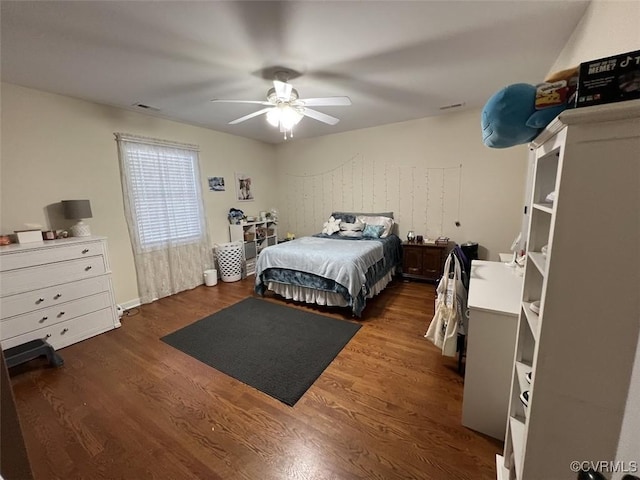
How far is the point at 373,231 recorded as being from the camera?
13.6ft

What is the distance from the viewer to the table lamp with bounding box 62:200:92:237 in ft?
8.77

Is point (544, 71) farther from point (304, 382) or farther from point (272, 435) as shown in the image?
point (272, 435)

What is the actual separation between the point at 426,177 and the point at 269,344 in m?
3.42

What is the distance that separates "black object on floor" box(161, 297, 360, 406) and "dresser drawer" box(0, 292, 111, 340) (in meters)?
0.88

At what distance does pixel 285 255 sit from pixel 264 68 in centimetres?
202

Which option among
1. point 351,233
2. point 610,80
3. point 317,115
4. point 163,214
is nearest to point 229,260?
point 163,214

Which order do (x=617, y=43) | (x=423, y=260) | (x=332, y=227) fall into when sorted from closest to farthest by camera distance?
1. (x=617, y=43)
2. (x=423, y=260)
3. (x=332, y=227)

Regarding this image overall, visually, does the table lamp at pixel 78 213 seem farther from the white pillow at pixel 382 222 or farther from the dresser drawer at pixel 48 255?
the white pillow at pixel 382 222

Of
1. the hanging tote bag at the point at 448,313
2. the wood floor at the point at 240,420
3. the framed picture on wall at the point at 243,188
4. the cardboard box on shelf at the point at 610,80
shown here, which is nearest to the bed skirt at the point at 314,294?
the wood floor at the point at 240,420

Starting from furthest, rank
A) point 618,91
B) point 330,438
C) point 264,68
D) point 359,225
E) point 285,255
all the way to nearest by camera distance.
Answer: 1. point 359,225
2. point 285,255
3. point 264,68
4. point 330,438
5. point 618,91

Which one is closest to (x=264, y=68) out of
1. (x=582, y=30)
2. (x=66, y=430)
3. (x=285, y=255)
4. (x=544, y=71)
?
(x=285, y=255)

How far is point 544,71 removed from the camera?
2.42 meters

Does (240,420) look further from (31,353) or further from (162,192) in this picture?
(162,192)

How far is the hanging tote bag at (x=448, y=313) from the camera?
183 centimetres
